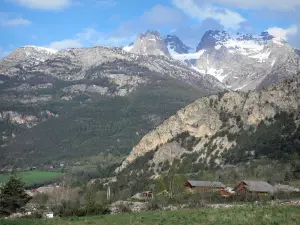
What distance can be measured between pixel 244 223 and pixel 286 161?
104m

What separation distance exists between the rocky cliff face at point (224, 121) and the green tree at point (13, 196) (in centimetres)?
10758

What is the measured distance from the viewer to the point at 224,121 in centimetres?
18388

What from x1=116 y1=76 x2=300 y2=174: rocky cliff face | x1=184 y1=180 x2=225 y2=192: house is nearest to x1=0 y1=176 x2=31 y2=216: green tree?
x1=184 y1=180 x2=225 y2=192: house

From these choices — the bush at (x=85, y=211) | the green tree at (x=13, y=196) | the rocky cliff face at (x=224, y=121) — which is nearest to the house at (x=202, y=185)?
the green tree at (x=13, y=196)

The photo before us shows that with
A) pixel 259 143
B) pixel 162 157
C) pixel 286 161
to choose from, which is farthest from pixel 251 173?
pixel 162 157

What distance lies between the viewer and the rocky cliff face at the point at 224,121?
553 ft

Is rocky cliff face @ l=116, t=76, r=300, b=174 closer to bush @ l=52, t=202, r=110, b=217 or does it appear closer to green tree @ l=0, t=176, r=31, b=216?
green tree @ l=0, t=176, r=31, b=216

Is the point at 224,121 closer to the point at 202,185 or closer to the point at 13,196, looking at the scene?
the point at 202,185

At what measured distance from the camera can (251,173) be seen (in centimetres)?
12494

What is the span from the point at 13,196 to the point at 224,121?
442 feet

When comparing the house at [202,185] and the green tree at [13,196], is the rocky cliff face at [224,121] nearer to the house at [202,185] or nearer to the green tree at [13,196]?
the house at [202,185]

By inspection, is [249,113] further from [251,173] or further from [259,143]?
[251,173]

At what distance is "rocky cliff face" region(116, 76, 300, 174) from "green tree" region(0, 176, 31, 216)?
4235 inches

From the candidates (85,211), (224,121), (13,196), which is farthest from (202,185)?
(224,121)
